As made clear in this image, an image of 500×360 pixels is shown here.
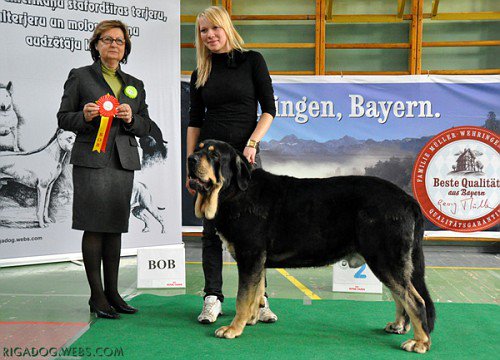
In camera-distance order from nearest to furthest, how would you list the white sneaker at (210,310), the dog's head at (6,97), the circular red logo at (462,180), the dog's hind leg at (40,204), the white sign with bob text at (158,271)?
the white sneaker at (210,310)
the white sign with bob text at (158,271)
the dog's head at (6,97)
the dog's hind leg at (40,204)
the circular red logo at (462,180)

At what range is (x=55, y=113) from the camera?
559 cm

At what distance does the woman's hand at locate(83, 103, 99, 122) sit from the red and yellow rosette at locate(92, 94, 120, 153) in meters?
0.03

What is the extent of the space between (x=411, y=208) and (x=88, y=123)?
2.18 metres

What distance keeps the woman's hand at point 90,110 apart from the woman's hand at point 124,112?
14 cm

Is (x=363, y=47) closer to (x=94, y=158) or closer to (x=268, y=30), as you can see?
(x=268, y=30)

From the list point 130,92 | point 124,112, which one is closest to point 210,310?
point 124,112

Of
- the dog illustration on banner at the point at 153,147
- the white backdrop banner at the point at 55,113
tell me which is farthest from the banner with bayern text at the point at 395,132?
the dog illustration on banner at the point at 153,147

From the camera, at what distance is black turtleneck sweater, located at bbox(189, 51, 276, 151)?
342 centimetres

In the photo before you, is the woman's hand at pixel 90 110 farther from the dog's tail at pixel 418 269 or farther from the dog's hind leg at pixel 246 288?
the dog's tail at pixel 418 269

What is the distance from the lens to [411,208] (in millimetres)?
2885

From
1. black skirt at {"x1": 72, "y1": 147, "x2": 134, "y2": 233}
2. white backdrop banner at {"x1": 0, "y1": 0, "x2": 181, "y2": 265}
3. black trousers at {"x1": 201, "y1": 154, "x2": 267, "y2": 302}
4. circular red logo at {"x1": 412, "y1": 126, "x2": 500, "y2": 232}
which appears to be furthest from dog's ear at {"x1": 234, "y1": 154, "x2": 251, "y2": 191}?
circular red logo at {"x1": 412, "y1": 126, "x2": 500, "y2": 232}

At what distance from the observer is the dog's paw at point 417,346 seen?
283cm

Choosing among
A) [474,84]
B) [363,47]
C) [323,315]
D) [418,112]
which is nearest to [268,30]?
[363,47]

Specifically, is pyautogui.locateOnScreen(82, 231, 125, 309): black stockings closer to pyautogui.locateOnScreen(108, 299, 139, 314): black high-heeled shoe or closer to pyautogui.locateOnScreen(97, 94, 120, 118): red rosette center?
pyautogui.locateOnScreen(108, 299, 139, 314): black high-heeled shoe
